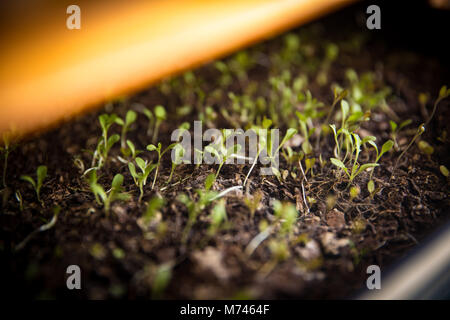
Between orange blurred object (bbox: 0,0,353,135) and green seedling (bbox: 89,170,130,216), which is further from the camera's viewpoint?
orange blurred object (bbox: 0,0,353,135)

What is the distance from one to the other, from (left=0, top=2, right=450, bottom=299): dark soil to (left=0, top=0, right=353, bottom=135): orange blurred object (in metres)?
0.11

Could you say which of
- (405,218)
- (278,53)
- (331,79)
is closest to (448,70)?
(331,79)

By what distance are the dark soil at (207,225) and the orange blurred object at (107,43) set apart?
111 mm

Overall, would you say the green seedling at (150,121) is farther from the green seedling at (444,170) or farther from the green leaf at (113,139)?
the green seedling at (444,170)

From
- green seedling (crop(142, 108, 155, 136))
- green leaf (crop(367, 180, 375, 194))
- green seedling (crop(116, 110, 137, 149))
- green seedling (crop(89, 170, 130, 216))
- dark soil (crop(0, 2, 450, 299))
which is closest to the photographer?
dark soil (crop(0, 2, 450, 299))

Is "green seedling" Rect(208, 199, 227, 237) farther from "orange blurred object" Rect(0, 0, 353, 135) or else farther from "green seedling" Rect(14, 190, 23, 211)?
"orange blurred object" Rect(0, 0, 353, 135)

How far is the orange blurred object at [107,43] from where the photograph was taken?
1.13 m

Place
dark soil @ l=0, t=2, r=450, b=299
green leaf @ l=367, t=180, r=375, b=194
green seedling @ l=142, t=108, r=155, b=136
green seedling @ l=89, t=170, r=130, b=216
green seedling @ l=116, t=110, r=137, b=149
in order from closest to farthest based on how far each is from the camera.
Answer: dark soil @ l=0, t=2, r=450, b=299, green seedling @ l=89, t=170, r=130, b=216, green leaf @ l=367, t=180, r=375, b=194, green seedling @ l=116, t=110, r=137, b=149, green seedling @ l=142, t=108, r=155, b=136

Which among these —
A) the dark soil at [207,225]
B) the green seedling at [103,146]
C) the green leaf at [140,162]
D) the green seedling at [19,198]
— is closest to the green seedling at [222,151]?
the dark soil at [207,225]

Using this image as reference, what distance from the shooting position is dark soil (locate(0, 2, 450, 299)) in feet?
2.21

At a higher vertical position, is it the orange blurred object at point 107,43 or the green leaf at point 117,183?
the orange blurred object at point 107,43

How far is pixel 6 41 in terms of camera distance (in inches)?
50.9

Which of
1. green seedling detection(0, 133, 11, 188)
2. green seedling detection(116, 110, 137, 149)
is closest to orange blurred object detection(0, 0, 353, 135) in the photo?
green seedling detection(0, 133, 11, 188)

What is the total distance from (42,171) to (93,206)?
0.50 feet
